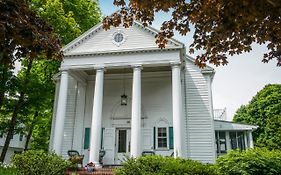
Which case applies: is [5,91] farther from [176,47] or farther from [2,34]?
[2,34]

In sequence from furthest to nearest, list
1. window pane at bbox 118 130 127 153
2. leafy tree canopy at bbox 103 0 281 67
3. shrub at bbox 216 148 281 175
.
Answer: window pane at bbox 118 130 127 153, shrub at bbox 216 148 281 175, leafy tree canopy at bbox 103 0 281 67

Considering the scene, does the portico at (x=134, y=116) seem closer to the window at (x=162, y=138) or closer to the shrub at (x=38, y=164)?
the window at (x=162, y=138)

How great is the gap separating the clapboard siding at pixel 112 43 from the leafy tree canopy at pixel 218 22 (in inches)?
396

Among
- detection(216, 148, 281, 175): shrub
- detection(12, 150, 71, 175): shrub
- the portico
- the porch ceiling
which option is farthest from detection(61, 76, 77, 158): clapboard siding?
detection(216, 148, 281, 175): shrub

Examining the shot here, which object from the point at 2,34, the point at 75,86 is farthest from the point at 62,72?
the point at 2,34

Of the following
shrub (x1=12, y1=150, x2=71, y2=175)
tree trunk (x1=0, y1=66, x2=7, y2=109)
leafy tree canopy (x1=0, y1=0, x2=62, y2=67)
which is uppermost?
tree trunk (x1=0, y1=66, x2=7, y2=109)

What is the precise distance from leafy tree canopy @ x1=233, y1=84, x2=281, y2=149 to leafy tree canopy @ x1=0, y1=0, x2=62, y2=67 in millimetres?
31156

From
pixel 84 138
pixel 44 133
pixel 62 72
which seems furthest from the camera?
pixel 44 133

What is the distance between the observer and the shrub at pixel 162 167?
30.2ft

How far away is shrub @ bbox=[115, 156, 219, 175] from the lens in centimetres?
920

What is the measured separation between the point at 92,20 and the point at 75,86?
29.1 ft

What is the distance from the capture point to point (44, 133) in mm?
28844

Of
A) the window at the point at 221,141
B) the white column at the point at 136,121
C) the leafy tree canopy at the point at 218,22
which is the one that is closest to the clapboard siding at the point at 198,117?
the window at the point at 221,141

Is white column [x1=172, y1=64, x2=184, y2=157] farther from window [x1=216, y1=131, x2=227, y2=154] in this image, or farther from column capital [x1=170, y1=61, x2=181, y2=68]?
window [x1=216, y1=131, x2=227, y2=154]
